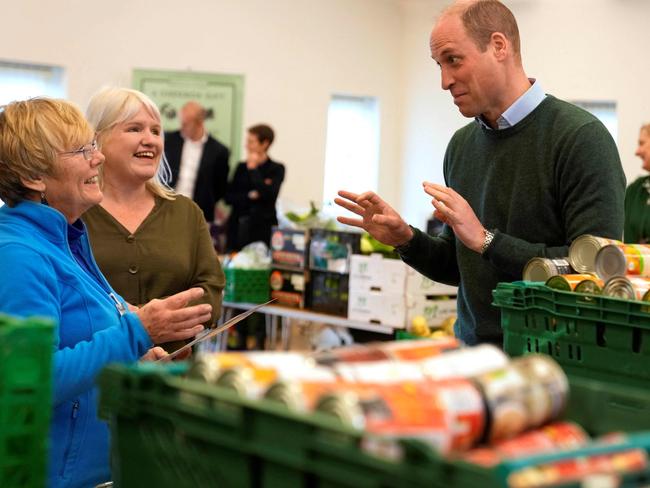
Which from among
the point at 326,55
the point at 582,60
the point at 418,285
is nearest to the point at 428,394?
the point at 418,285

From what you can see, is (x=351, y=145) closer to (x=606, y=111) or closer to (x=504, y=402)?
(x=606, y=111)

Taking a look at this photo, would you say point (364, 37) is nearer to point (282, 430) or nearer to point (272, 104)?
point (272, 104)

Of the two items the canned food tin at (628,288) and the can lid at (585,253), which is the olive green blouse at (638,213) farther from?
the canned food tin at (628,288)

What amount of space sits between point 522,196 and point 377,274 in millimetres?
3413

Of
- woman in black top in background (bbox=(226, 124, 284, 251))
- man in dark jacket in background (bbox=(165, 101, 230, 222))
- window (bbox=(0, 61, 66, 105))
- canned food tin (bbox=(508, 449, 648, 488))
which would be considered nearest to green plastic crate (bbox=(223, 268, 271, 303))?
woman in black top in background (bbox=(226, 124, 284, 251))

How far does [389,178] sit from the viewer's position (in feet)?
41.0

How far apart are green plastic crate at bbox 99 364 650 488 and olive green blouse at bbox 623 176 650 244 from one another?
5892 millimetres

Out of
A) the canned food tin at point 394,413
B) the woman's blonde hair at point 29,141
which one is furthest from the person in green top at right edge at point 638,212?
the canned food tin at point 394,413

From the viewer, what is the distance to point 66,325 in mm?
2051

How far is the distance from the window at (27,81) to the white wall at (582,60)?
4.29 meters

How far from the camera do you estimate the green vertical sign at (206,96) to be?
10.2m

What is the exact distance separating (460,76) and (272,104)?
28.0 ft

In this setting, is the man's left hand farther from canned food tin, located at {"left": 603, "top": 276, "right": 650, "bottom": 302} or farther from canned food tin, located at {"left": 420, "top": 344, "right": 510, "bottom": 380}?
canned food tin, located at {"left": 420, "top": 344, "right": 510, "bottom": 380}

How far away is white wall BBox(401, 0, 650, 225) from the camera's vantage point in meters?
10.0
